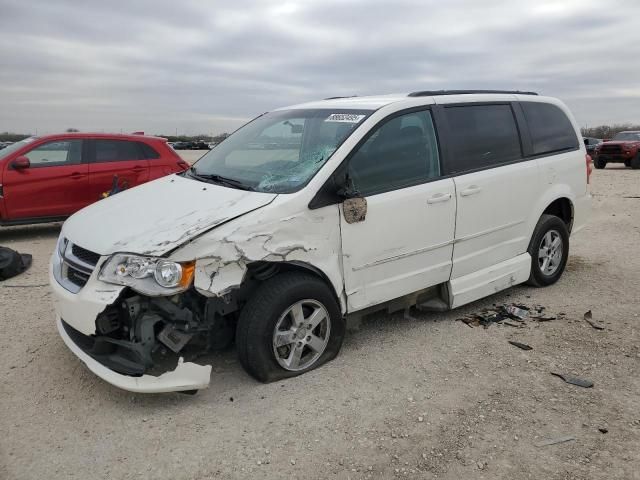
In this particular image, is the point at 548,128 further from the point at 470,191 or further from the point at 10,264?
the point at 10,264

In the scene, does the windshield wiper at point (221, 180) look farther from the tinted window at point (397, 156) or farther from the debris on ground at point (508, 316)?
the debris on ground at point (508, 316)

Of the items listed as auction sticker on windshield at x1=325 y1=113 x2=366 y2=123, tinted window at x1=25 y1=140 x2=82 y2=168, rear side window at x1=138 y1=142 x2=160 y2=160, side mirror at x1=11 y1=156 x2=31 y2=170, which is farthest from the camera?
rear side window at x1=138 y1=142 x2=160 y2=160

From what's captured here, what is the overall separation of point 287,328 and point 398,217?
3.73ft

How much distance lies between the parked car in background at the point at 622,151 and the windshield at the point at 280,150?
2172 centimetres

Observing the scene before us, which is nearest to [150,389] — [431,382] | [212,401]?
[212,401]

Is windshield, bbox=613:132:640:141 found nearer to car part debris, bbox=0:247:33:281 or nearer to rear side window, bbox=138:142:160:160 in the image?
rear side window, bbox=138:142:160:160

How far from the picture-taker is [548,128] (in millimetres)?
5293

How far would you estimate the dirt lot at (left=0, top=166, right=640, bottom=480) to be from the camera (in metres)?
2.78

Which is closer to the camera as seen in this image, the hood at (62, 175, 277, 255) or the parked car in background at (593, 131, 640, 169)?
the hood at (62, 175, 277, 255)

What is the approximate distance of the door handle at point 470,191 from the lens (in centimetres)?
432

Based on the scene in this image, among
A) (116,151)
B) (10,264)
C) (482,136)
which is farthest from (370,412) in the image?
(116,151)

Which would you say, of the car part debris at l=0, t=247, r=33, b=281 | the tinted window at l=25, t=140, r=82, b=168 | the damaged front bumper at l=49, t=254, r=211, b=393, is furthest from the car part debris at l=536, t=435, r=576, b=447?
the tinted window at l=25, t=140, r=82, b=168

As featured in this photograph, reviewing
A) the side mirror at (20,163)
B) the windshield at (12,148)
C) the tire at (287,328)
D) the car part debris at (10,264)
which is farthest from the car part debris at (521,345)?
the windshield at (12,148)

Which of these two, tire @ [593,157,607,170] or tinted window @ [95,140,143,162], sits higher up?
tinted window @ [95,140,143,162]
